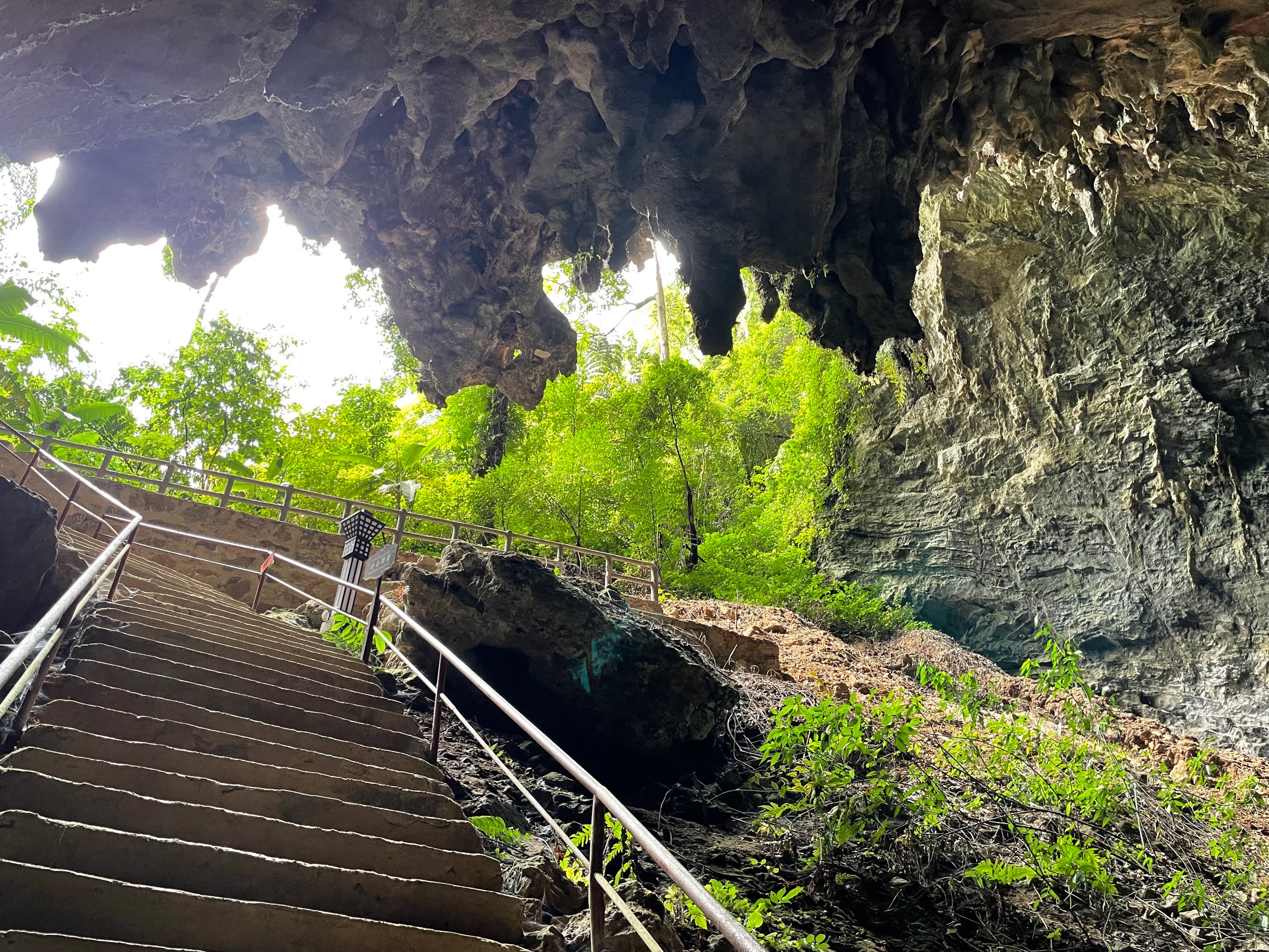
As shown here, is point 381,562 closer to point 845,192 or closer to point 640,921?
point 640,921

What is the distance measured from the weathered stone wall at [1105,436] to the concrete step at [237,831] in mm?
12033

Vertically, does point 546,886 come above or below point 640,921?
below

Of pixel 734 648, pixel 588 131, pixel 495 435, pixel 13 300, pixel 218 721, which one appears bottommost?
pixel 218 721

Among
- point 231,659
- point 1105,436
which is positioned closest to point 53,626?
point 231,659

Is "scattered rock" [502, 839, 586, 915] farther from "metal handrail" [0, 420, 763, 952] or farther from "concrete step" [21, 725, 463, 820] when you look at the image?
"metal handrail" [0, 420, 763, 952]

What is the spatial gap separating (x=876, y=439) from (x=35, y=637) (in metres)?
15.9

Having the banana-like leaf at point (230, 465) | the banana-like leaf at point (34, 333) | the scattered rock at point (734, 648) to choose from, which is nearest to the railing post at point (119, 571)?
the scattered rock at point (734, 648)

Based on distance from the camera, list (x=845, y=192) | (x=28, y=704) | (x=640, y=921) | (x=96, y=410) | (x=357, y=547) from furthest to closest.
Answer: (x=96, y=410), (x=845, y=192), (x=357, y=547), (x=28, y=704), (x=640, y=921)

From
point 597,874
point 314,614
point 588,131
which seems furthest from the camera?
point 588,131

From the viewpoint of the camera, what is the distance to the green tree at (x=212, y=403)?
19.3 metres

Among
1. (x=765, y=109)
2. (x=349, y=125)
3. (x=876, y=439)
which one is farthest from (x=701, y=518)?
(x=349, y=125)

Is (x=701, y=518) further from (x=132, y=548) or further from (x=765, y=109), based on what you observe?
(x=132, y=548)

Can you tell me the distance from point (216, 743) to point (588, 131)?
8297mm

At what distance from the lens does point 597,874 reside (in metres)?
2.58
